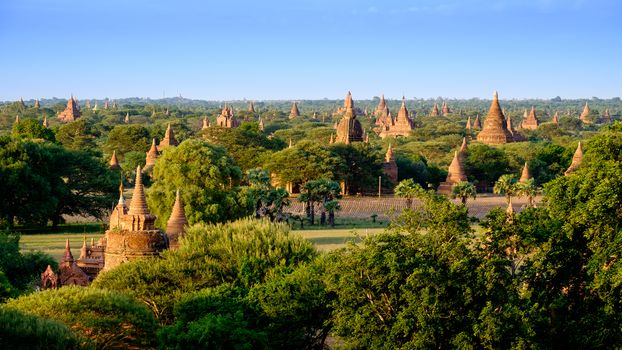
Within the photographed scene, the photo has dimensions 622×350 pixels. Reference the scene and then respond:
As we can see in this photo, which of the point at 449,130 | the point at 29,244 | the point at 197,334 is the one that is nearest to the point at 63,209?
the point at 29,244

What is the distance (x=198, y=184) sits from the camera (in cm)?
4256

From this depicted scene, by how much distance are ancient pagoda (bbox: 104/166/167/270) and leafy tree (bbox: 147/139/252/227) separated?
11.4 meters

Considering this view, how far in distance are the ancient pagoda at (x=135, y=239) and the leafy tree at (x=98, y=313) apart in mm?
5020

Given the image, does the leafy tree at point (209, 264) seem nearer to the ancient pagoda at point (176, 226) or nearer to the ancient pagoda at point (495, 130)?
the ancient pagoda at point (176, 226)

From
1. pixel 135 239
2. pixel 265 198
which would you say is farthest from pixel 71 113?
pixel 135 239

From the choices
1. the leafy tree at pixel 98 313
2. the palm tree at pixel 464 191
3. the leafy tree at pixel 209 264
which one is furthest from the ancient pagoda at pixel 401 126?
the leafy tree at pixel 98 313

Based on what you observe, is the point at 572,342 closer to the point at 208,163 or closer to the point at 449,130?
the point at 208,163

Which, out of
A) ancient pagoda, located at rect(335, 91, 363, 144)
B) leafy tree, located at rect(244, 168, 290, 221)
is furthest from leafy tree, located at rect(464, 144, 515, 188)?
leafy tree, located at rect(244, 168, 290, 221)

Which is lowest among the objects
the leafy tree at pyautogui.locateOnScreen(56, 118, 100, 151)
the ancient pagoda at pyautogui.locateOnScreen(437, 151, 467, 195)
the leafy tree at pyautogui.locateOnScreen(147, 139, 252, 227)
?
the ancient pagoda at pyautogui.locateOnScreen(437, 151, 467, 195)

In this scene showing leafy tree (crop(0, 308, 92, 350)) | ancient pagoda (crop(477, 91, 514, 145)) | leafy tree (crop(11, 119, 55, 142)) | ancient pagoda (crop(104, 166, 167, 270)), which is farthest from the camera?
ancient pagoda (crop(477, 91, 514, 145))

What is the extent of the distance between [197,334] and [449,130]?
101 m

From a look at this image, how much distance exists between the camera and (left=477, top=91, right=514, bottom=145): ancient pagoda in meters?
97.4

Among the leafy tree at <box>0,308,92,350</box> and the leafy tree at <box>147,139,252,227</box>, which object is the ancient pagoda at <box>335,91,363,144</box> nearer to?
the leafy tree at <box>147,139,252,227</box>

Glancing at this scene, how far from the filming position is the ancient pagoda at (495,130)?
97438 millimetres
